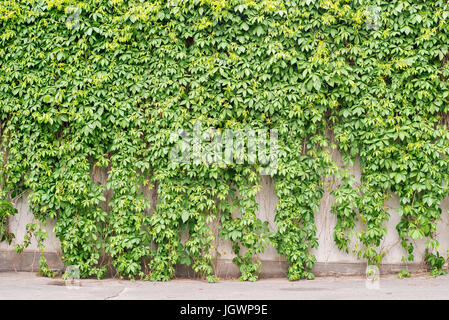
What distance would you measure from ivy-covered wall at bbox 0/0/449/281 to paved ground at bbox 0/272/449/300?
0.21m

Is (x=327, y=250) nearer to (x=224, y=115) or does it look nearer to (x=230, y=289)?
(x=230, y=289)

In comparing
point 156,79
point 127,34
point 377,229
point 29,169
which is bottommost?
point 377,229

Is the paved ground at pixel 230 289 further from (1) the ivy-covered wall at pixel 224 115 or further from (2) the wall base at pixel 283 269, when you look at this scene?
(1) the ivy-covered wall at pixel 224 115

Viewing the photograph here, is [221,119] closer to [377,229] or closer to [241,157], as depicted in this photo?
[241,157]

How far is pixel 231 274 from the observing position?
5867 mm

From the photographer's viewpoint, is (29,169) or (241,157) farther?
(29,169)

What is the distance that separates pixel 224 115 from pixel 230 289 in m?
2.06

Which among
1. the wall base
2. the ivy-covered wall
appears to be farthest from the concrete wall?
the ivy-covered wall

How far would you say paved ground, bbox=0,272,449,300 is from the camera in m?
4.84

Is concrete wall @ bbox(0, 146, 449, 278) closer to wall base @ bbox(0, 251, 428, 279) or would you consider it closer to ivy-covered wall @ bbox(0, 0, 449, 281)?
wall base @ bbox(0, 251, 428, 279)

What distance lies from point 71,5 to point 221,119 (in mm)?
2356

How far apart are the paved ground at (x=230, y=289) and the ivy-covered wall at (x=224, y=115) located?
21 centimetres

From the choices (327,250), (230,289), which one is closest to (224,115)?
(230,289)

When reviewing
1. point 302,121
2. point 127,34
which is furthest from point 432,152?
point 127,34
